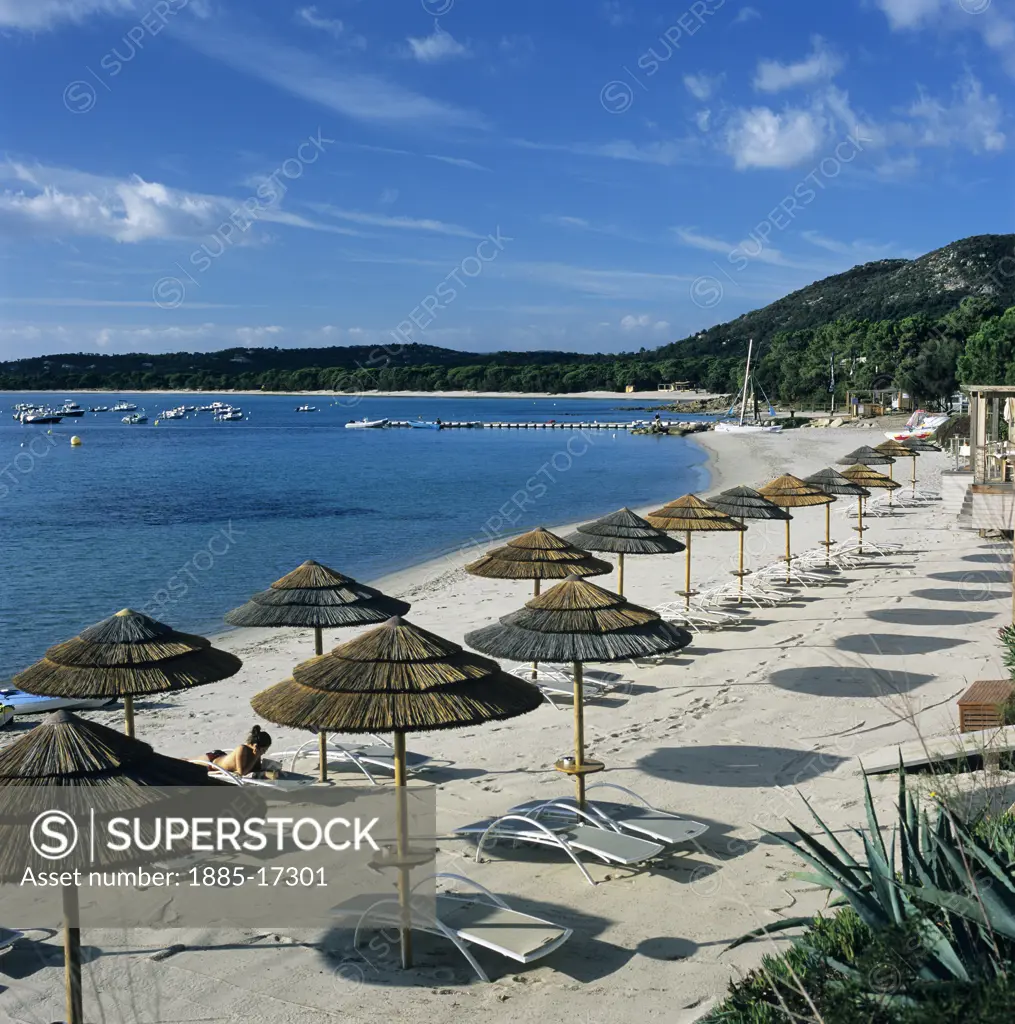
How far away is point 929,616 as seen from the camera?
16.5 m

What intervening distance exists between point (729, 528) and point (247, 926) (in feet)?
35.6

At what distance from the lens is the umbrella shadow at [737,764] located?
9.91m

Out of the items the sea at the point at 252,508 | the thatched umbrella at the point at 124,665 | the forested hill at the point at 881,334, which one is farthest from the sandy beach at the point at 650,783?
the forested hill at the point at 881,334

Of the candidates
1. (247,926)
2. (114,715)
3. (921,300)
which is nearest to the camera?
(247,926)

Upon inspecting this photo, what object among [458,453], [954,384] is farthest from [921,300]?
[458,453]

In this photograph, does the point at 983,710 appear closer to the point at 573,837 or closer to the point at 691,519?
the point at 573,837

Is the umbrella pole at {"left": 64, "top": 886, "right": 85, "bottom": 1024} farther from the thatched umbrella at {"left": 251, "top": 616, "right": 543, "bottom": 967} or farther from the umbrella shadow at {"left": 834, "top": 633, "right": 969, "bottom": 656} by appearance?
the umbrella shadow at {"left": 834, "top": 633, "right": 969, "bottom": 656}

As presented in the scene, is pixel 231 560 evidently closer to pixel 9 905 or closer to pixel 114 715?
pixel 114 715

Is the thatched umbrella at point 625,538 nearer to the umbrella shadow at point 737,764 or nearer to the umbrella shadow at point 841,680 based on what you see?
the umbrella shadow at point 841,680

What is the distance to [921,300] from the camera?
520 ft

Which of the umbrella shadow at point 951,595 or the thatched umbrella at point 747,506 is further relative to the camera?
the umbrella shadow at point 951,595

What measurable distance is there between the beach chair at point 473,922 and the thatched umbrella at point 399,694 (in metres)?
0.25

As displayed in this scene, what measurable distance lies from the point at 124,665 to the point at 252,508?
120 ft

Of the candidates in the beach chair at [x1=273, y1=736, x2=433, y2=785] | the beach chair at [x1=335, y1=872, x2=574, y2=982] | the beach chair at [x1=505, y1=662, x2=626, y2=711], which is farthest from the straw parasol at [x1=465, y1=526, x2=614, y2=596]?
the beach chair at [x1=335, y1=872, x2=574, y2=982]
